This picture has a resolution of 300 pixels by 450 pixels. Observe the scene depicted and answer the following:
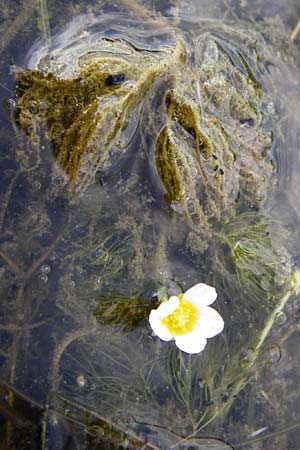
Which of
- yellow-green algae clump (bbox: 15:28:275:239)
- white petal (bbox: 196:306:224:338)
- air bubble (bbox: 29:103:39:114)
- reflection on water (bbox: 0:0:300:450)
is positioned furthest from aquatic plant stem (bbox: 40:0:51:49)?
white petal (bbox: 196:306:224:338)

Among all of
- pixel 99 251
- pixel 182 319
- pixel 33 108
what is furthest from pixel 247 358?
pixel 33 108

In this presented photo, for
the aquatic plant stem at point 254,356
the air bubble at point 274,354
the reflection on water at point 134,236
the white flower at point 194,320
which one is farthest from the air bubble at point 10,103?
the air bubble at point 274,354

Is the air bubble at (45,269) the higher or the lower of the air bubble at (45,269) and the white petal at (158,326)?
the lower

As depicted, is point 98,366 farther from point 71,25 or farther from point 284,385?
point 71,25

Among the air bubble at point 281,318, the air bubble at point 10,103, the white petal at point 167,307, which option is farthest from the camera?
the air bubble at point 281,318

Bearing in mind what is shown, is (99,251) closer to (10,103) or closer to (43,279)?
(43,279)

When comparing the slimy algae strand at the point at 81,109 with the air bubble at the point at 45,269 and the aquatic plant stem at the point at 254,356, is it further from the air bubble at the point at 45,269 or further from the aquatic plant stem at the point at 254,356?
the aquatic plant stem at the point at 254,356

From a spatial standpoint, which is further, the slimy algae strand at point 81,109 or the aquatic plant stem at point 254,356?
the aquatic plant stem at point 254,356

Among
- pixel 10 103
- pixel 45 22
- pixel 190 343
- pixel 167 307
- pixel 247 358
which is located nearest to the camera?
pixel 167 307
